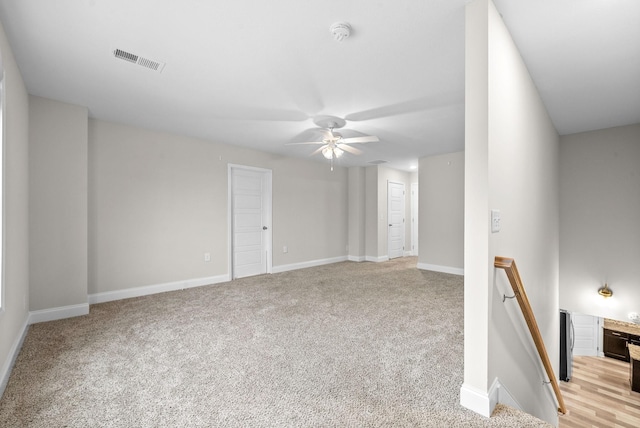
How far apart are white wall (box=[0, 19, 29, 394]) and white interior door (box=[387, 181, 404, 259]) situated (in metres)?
6.48

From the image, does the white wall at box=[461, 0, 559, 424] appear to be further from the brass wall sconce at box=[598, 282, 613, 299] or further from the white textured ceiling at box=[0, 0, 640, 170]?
the brass wall sconce at box=[598, 282, 613, 299]

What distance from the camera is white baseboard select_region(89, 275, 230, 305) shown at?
3765 mm

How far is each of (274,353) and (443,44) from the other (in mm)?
2709

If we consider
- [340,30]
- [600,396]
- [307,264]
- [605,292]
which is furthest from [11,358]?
[600,396]

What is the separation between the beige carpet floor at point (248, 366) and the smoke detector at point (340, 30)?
7.70 ft

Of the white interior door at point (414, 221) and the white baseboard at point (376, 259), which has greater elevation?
the white interior door at point (414, 221)

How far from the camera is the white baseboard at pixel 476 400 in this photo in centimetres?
161

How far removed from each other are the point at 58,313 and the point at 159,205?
5.61 feet

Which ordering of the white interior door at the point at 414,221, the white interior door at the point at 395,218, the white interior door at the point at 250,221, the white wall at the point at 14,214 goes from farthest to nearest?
the white interior door at the point at 414,221, the white interior door at the point at 395,218, the white interior door at the point at 250,221, the white wall at the point at 14,214

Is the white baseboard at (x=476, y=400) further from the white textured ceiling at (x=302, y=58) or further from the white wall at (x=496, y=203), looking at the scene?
the white textured ceiling at (x=302, y=58)

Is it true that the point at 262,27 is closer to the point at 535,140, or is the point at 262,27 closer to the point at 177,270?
the point at 535,140

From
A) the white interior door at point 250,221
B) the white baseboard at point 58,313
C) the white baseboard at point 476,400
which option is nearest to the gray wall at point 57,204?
the white baseboard at point 58,313

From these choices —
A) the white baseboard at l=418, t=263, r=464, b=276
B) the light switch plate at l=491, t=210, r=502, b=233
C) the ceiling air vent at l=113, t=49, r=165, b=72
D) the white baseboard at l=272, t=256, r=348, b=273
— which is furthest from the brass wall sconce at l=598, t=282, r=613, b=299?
the ceiling air vent at l=113, t=49, r=165, b=72

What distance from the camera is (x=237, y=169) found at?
525 centimetres
